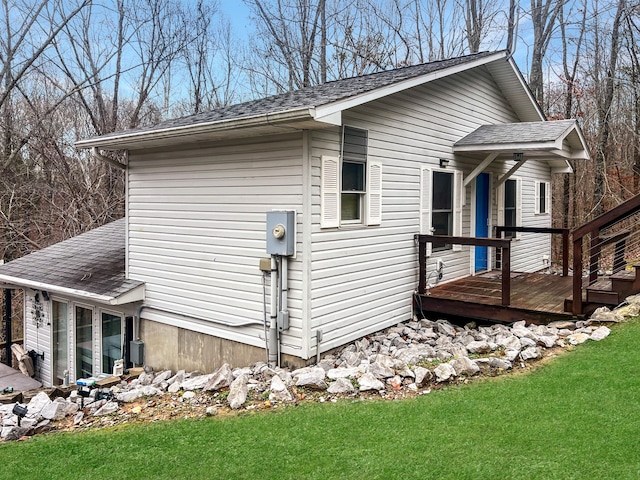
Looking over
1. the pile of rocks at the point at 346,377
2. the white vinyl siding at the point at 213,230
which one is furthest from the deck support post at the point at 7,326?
the pile of rocks at the point at 346,377

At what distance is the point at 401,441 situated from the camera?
352 centimetres

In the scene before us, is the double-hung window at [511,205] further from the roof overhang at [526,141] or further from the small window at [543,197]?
the small window at [543,197]

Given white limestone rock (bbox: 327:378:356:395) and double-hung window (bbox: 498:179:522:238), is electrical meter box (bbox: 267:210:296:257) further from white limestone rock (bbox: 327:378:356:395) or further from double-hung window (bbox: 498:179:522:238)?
double-hung window (bbox: 498:179:522:238)

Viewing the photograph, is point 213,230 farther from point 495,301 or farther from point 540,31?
point 540,31

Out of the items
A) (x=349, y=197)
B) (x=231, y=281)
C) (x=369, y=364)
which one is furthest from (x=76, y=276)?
(x=369, y=364)

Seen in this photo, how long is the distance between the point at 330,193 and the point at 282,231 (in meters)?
0.73

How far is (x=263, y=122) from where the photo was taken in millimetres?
5031

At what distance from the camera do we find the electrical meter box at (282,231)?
5473 millimetres

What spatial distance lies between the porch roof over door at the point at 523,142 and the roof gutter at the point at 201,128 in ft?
12.2

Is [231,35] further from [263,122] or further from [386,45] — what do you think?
[263,122]

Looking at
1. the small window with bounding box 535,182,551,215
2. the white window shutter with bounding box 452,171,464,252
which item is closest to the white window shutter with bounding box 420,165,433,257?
the white window shutter with bounding box 452,171,464,252

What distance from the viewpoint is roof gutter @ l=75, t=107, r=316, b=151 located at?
190 inches

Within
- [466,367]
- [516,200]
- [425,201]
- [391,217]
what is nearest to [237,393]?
[466,367]

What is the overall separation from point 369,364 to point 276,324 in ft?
4.00
